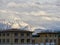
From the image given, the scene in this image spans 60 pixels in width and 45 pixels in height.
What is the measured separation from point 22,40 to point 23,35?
2.46 ft

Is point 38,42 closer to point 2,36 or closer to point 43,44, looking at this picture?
point 43,44

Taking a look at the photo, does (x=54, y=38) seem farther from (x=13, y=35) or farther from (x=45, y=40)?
(x=13, y=35)

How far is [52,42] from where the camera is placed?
11203mm

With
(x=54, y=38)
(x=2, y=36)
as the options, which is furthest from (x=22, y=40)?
(x=54, y=38)

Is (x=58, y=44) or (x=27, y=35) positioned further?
(x=27, y=35)

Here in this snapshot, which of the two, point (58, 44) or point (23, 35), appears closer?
point (58, 44)

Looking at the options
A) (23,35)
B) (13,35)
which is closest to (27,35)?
(23,35)

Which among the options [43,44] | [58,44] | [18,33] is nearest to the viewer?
[43,44]

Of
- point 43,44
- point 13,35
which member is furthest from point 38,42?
point 13,35

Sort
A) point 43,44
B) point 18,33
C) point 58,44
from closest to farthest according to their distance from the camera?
point 43,44 < point 58,44 < point 18,33

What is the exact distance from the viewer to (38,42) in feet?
35.3

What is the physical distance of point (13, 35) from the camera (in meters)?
12.2

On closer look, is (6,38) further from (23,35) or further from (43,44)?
(43,44)

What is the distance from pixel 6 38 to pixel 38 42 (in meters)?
2.13
